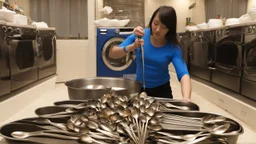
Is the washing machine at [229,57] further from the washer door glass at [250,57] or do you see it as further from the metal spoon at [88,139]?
the metal spoon at [88,139]

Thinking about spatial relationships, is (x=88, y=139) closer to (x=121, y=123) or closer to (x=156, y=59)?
(x=121, y=123)

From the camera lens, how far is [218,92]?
2957mm

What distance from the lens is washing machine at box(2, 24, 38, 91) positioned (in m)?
2.44

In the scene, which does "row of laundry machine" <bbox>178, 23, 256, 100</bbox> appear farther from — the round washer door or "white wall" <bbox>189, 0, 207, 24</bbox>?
"white wall" <bbox>189, 0, 207, 24</bbox>

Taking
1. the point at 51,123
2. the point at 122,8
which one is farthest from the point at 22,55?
the point at 122,8

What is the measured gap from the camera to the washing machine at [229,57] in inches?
98.5

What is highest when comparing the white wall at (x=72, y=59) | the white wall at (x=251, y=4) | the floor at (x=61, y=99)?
the white wall at (x=251, y=4)

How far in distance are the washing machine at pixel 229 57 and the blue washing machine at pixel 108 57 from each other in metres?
1.52

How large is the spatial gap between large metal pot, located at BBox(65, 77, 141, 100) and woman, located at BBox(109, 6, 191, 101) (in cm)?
26

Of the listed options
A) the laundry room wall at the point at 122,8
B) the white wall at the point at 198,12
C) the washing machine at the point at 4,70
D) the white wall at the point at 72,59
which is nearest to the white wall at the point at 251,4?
the white wall at the point at 198,12

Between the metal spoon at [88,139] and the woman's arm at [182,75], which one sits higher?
the woman's arm at [182,75]

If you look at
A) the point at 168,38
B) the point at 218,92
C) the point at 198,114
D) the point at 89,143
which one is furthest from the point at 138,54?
the point at 218,92

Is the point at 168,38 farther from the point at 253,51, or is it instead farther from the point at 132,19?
the point at 132,19

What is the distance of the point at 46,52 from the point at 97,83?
2.53 meters
